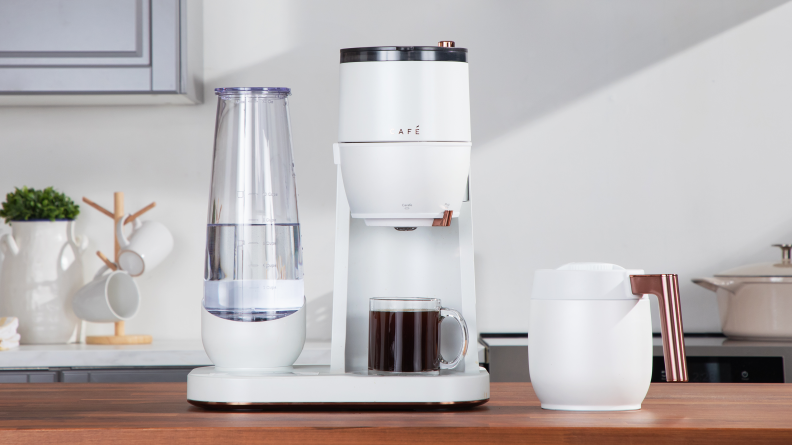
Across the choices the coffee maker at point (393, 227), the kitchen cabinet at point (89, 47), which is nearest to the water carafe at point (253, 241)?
the coffee maker at point (393, 227)

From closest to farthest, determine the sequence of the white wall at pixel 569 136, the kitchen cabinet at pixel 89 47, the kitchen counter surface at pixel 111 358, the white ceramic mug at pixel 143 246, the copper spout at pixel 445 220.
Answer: the copper spout at pixel 445 220 < the kitchen counter surface at pixel 111 358 < the kitchen cabinet at pixel 89 47 < the white ceramic mug at pixel 143 246 < the white wall at pixel 569 136

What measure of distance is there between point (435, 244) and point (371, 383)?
0.21 meters

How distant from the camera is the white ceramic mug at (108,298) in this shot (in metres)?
2.13

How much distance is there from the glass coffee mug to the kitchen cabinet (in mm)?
1431

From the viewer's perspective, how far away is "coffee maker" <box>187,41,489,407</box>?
0.87 m

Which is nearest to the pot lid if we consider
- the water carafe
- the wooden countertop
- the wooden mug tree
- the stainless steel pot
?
the stainless steel pot

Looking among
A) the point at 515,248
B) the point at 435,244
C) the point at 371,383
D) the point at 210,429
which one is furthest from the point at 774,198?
the point at 210,429

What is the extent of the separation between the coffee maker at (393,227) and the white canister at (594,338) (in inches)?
4.0

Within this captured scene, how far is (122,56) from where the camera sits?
6.90 ft

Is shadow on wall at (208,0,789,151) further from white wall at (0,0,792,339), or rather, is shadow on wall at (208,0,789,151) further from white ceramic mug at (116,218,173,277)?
white ceramic mug at (116,218,173,277)

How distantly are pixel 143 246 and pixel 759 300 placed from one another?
5.66ft

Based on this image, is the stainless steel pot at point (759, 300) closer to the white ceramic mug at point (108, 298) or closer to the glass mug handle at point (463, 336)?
the glass mug handle at point (463, 336)

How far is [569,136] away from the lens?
2404mm

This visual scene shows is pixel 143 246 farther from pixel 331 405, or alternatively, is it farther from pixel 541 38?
pixel 331 405
